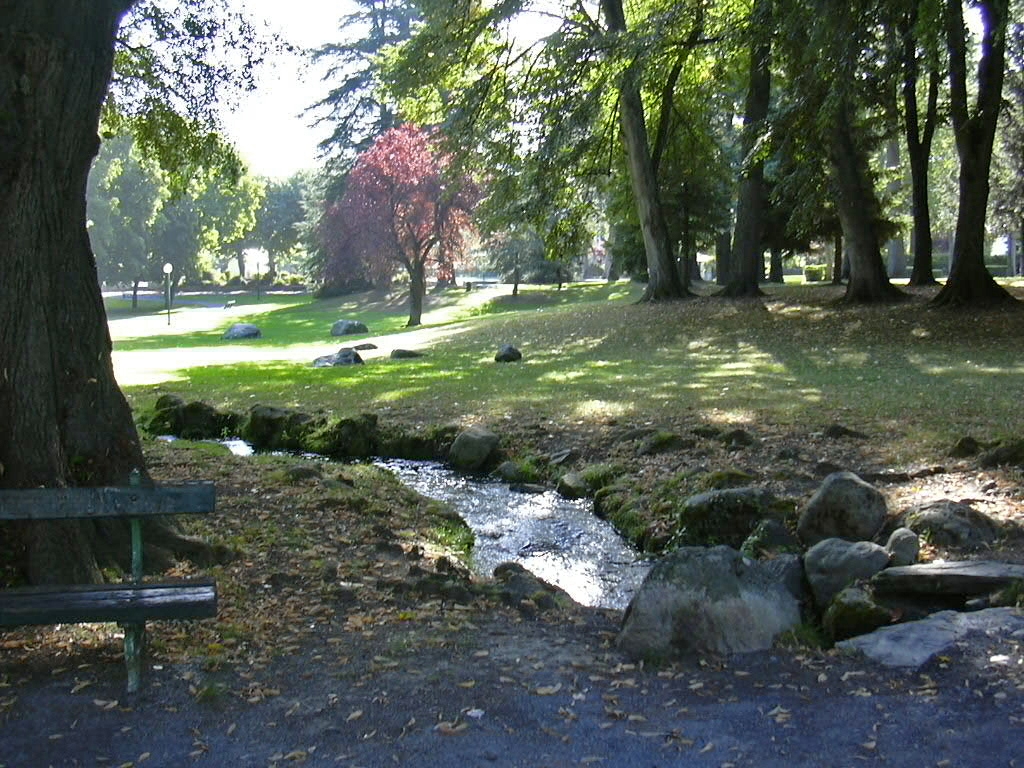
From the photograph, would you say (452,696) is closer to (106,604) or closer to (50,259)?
(106,604)

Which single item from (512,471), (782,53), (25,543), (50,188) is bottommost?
(512,471)

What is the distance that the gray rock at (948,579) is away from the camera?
6480mm

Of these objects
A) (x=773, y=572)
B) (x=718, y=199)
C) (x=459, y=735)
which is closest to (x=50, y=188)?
(x=459, y=735)

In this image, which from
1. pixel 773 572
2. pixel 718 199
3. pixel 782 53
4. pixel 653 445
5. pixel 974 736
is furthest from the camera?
pixel 718 199

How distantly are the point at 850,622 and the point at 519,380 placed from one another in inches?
553

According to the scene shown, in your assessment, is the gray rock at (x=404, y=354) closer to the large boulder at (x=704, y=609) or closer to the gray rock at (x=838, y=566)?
the gray rock at (x=838, y=566)

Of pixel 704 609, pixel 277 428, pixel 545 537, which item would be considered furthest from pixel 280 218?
pixel 704 609

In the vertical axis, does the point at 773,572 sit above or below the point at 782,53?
below

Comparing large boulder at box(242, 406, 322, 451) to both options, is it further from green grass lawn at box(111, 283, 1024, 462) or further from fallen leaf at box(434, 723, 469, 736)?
fallen leaf at box(434, 723, 469, 736)

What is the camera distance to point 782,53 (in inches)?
773

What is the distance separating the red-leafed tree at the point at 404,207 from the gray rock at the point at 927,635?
3898 cm

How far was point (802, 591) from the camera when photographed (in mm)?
6938

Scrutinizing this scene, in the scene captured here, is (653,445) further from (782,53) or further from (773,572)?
(782,53)

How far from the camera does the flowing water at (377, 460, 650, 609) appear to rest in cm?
905
